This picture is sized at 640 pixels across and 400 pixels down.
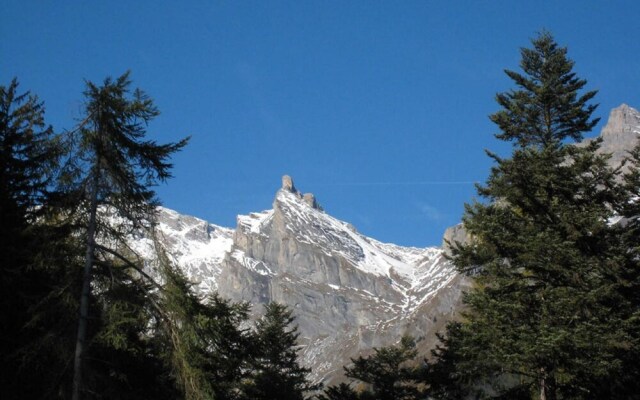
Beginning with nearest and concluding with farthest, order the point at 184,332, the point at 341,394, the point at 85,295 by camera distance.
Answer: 1. the point at 85,295
2. the point at 184,332
3. the point at 341,394

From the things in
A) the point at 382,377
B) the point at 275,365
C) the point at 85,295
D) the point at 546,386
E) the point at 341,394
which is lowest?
the point at 546,386

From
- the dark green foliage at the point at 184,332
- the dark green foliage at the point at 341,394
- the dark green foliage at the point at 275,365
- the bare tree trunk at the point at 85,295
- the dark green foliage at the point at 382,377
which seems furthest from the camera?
the dark green foliage at the point at 341,394

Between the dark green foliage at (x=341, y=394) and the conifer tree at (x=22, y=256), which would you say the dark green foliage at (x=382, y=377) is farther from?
the conifer tree at (x=22, y=256)

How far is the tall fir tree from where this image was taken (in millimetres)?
18406

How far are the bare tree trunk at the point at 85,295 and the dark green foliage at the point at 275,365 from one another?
15539 millimetres

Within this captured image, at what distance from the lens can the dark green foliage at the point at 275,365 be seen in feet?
100

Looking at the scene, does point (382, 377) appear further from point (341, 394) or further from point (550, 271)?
point (550, 271)

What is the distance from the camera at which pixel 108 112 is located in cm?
1527

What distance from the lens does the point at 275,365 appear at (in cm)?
3384

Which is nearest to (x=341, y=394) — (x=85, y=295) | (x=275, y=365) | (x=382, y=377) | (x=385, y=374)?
(x=382, y=377)

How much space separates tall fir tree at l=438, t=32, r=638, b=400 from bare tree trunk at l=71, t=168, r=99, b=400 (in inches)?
428

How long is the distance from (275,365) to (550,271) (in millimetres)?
17304

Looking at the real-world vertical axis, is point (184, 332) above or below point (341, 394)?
below

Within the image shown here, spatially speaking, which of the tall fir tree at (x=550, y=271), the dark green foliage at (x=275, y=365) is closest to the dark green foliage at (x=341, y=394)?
the dark green foliage at (x=275, y=365)
